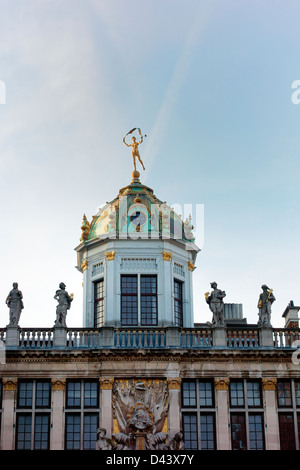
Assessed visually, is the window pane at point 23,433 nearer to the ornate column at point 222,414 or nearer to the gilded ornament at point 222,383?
the ornate column at point 222,414

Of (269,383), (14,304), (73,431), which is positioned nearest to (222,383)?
(269,383)

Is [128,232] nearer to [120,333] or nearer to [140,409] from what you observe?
[120,333]

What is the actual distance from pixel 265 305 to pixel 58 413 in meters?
9.83

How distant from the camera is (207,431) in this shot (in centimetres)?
3375

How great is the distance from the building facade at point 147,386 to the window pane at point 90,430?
0.13 ft

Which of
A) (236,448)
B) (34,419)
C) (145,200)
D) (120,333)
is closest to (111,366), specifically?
(120,333)

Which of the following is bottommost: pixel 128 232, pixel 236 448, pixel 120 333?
pixel 236 448

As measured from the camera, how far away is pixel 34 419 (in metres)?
33.5

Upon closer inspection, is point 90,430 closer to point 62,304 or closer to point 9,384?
point 9,384

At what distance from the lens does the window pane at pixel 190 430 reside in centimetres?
3347

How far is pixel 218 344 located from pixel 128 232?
22.5ft

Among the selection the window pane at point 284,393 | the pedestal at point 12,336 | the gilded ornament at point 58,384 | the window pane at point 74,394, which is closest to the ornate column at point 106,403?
the window pane at point 74,394

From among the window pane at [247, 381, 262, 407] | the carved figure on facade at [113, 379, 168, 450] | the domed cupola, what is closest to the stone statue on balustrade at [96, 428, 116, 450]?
the carved figure on facade at [113, 379, 168, 450]

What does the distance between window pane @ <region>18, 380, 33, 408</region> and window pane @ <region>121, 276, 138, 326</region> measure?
5.06 m
